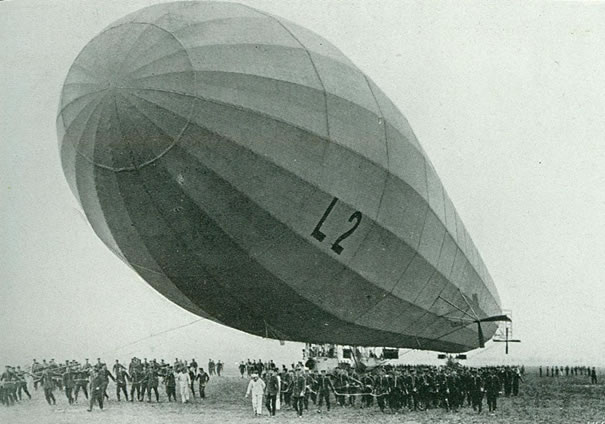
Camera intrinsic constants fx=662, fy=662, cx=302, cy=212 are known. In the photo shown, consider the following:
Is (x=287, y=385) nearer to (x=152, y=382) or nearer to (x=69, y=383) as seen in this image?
(x=152, y=382)

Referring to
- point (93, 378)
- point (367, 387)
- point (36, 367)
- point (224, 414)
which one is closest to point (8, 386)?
point (93, 378)

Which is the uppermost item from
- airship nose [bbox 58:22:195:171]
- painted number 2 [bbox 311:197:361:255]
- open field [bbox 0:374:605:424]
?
airship nose [bbox 58:22:195:171]

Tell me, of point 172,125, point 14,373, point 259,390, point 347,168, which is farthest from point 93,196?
point 14,373

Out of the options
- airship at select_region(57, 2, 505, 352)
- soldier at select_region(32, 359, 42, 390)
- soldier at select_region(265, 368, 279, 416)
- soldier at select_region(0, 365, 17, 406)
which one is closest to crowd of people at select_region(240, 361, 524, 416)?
soldier at select_region(265, 368, 279, 416)

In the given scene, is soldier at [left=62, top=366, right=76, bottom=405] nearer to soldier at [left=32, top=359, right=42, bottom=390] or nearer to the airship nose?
soldier at [left=32, top=359, right=42, bottom=390]

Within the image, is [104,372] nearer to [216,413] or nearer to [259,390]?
[216,413]

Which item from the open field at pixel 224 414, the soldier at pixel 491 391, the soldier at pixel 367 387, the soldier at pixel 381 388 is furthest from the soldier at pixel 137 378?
the soldier at pixel 491 391
